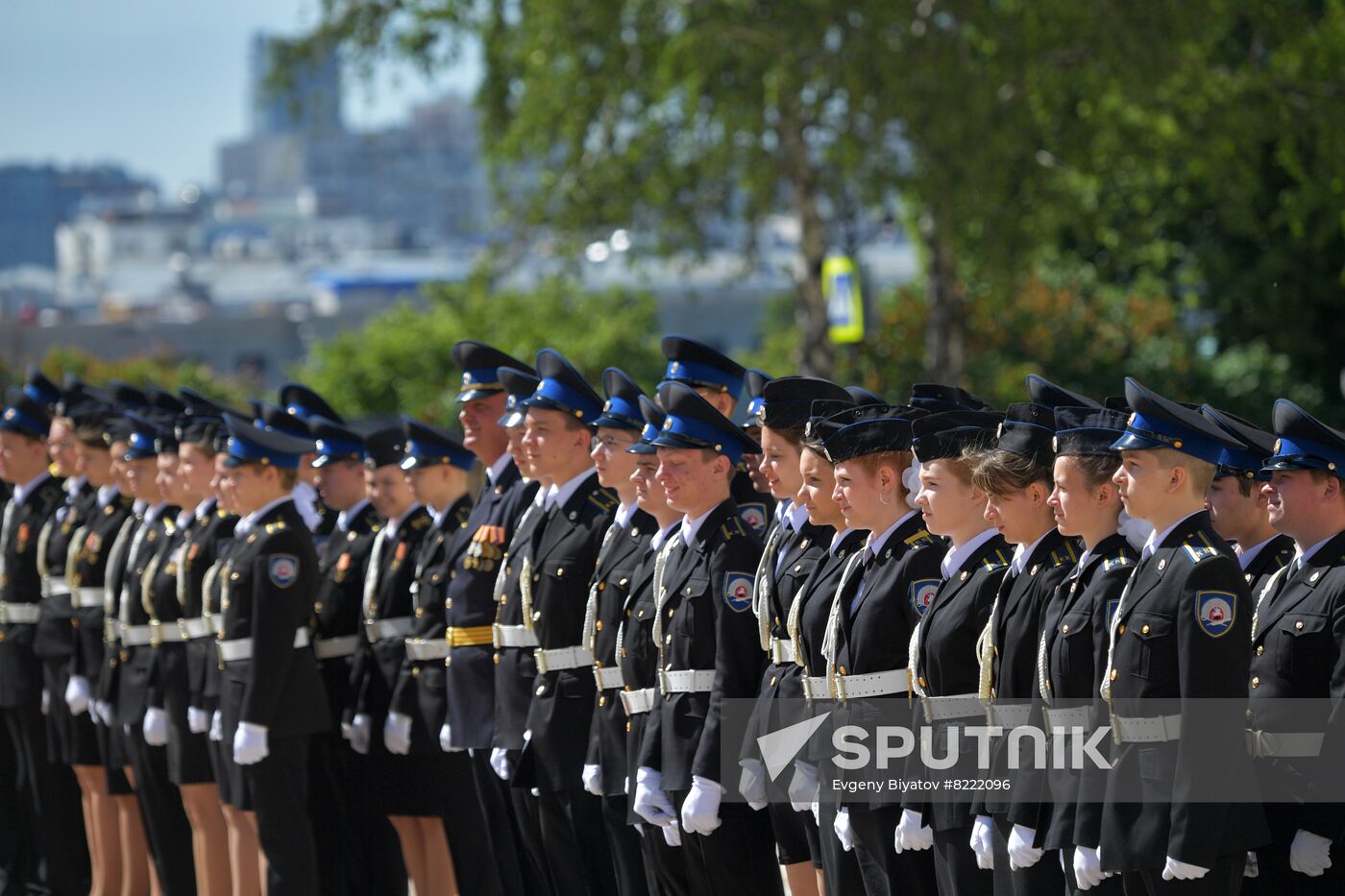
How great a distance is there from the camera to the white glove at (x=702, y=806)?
580cm

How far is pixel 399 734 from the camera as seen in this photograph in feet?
24.8

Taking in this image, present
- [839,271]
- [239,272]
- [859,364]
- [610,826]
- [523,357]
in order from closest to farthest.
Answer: [610,826] → [839,271] → [859,364] → [523,357] → [239,272]

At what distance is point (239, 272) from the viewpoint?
134250mm

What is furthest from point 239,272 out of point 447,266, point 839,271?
point 839,271

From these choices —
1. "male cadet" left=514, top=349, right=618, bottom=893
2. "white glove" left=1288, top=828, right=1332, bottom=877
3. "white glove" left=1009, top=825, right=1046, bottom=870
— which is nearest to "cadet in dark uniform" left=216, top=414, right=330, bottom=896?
→ "male cadet" left=514, top=349, right=618, bottom=893

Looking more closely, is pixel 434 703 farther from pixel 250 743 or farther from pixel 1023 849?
pixel 1023 849

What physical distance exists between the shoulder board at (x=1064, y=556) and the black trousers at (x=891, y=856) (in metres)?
0.86

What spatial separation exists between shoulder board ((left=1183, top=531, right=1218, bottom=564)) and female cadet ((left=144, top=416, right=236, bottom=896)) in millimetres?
4307

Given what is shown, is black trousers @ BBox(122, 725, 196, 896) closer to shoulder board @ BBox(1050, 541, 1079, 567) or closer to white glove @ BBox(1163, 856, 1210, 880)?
shoulder board @ BBox(1050, 541, 1079, 567)

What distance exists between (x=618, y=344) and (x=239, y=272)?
111 metres

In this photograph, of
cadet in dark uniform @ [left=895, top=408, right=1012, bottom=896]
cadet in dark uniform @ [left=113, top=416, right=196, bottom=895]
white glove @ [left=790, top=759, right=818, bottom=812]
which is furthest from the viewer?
cadet in dark uniform @ [left=113, top=416, right=196, bottom=895]

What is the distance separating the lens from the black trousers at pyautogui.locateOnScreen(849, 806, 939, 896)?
17.8 ft

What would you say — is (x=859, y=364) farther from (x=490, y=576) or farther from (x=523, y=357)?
(x=490, y=576)

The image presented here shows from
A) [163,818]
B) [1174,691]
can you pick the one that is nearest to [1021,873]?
[1174,691]
